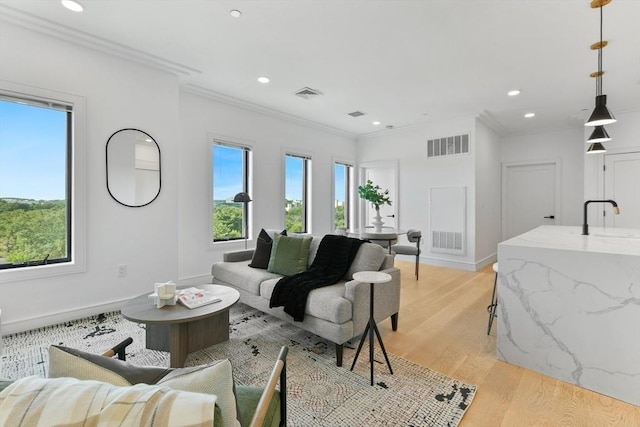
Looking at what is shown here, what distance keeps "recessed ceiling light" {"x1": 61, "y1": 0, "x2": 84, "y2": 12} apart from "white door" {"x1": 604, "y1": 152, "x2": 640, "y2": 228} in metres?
7.64

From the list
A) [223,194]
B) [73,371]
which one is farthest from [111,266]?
[73,371]

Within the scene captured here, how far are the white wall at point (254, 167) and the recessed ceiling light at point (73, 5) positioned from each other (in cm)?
157

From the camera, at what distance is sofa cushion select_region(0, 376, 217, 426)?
1.93 ft

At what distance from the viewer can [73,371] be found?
32.0 inches

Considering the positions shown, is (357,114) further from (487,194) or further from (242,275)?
(242,275)

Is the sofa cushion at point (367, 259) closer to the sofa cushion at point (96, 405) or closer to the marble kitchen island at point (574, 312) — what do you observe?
the marble kitchen island at point (574, 312)

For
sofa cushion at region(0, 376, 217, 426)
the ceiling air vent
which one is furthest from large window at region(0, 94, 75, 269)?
the ceiling air vent

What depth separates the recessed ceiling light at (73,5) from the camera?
2421mm

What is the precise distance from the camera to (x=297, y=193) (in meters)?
5.85

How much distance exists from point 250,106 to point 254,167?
39.1 inches

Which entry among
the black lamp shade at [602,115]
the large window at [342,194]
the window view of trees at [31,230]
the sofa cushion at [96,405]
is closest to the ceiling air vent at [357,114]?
the large window at [342,194]

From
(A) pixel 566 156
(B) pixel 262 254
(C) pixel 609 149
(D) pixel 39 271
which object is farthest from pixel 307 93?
(A) pixel 566 156

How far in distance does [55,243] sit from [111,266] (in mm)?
537

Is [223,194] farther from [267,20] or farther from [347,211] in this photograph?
[347,211]
